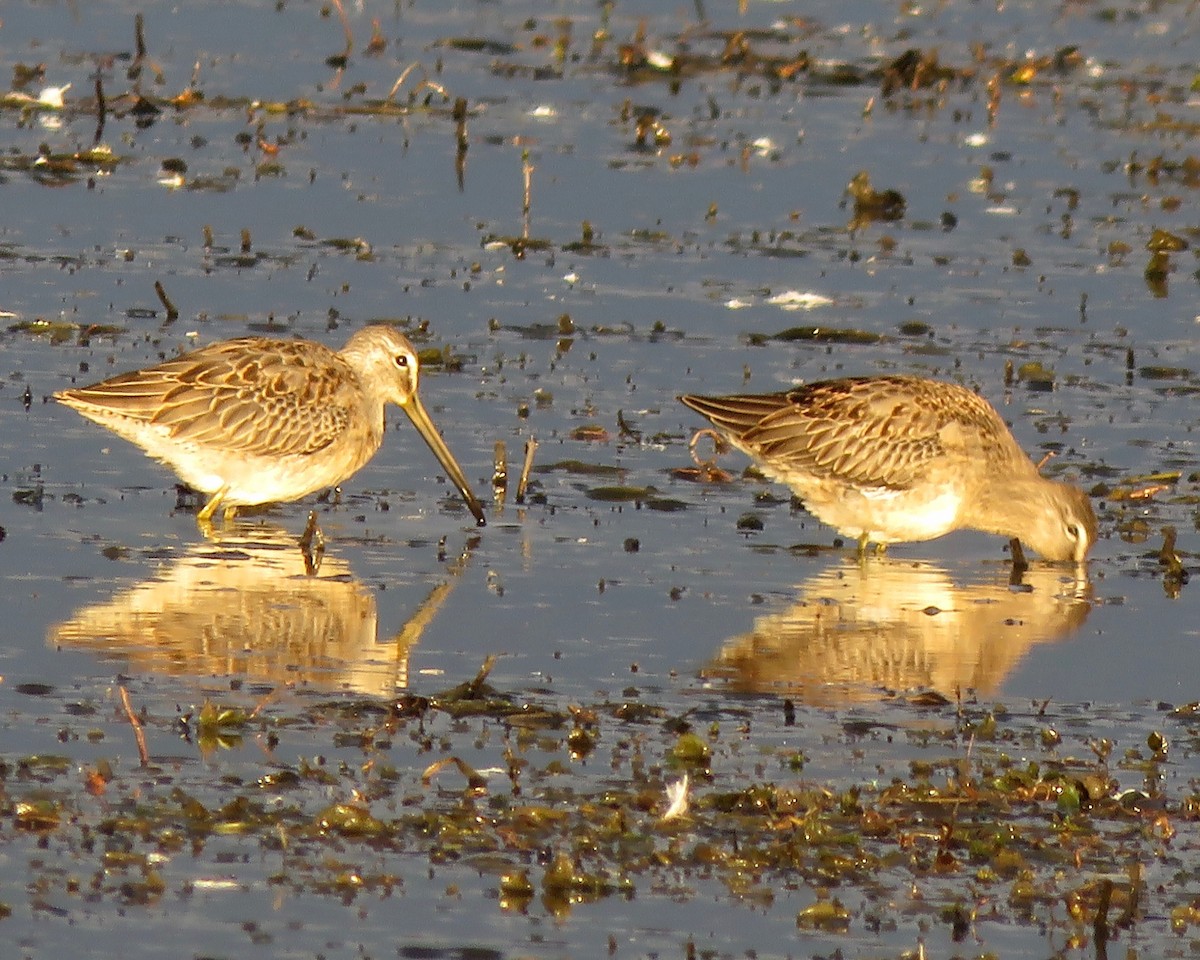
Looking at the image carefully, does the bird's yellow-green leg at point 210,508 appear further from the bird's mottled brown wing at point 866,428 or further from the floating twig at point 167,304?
the floating twig at point 167,304

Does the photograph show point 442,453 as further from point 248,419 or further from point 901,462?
point 901,462

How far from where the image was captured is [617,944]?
7266 millimetres

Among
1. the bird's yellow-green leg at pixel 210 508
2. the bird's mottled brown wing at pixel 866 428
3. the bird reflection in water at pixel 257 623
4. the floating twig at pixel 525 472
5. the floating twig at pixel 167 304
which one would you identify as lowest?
the bird reflection in water at pixel 257 623

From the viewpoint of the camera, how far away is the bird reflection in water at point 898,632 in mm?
10188

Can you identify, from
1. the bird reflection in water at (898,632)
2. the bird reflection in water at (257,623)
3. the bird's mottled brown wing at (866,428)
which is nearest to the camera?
the bird reflection in water at (257,623)

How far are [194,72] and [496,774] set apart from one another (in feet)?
49.2

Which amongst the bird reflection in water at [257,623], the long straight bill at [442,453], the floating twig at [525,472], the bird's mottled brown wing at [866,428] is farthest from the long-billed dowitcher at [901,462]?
the bird reflection in water at [257,623]

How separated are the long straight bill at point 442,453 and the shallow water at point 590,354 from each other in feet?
0.51

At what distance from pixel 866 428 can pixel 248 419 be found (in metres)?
3.20

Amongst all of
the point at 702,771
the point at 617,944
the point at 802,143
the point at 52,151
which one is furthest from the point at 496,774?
the point at 802,143

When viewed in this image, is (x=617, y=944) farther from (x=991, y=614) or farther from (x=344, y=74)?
(x=344, y=74)

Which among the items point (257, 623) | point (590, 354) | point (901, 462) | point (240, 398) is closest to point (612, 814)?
point (257, 623)

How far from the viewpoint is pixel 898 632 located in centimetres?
1106

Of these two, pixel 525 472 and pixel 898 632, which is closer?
pixel 898 632
